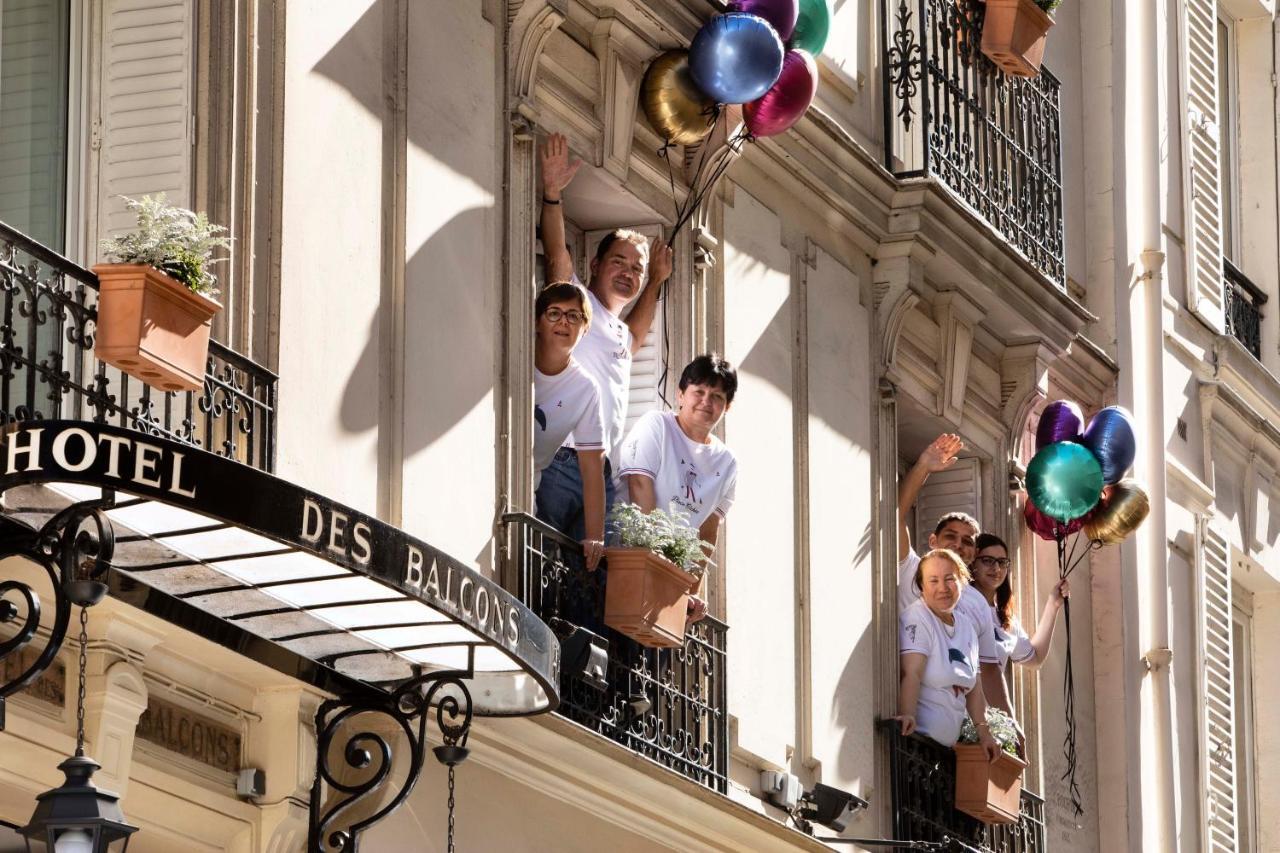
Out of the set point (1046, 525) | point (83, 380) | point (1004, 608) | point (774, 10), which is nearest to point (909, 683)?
point (1004, 608)

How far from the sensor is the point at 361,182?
38.7ft

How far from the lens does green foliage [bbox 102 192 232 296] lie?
9.81m

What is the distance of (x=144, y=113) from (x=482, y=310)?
6.20 ft

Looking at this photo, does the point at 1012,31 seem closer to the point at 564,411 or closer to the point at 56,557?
the point at 564,411

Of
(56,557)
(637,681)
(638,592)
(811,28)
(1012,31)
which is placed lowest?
(56,557)

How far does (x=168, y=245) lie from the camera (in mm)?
9828

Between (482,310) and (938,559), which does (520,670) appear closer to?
(482,310)

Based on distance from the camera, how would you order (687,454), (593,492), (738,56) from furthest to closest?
(738,56), (687,454), (593,492)

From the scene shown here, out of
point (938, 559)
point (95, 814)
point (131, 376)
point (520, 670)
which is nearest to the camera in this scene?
point (95, 814)

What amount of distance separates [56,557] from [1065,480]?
8.85 meters

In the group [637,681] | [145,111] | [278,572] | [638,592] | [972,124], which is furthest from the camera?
[972,124]

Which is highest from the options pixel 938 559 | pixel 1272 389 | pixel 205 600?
pixel 1272 389

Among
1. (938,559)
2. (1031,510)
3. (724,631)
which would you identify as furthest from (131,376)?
(1031,510)

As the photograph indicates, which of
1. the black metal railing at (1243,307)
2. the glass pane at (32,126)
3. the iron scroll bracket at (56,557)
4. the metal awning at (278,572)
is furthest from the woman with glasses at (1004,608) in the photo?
the iron scroll bracket at (56,557)
